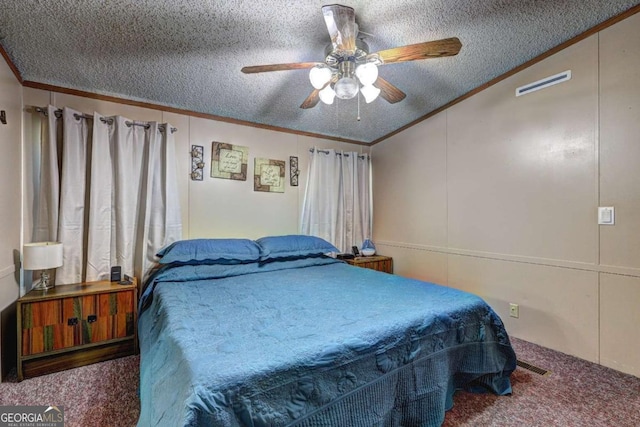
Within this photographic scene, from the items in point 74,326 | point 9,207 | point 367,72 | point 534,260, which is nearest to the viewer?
point 367,72

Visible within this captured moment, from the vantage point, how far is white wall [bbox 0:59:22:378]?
1928 millimetres

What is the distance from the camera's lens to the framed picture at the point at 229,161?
3.17m

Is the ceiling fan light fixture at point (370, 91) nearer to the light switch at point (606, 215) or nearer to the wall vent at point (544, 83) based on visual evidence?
the wall vent at point (544, 83)

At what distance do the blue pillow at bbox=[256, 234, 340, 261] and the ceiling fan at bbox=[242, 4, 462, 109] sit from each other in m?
1.63

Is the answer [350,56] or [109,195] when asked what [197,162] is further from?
[350,56]

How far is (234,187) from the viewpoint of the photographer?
10.8 feet

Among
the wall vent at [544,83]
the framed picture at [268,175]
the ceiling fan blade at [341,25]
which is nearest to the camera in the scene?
the ceiling fan blade at [341,25]

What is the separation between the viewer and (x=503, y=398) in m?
1.79

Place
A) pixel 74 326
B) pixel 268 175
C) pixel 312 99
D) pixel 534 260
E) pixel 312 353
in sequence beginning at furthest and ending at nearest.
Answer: pixel 268 175 < pixel 534 260 < pixel 312 99 < pixel 74 326 < pixel 312 353

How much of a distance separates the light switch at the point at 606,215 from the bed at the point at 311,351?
46.0 inches

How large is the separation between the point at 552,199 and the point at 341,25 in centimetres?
219

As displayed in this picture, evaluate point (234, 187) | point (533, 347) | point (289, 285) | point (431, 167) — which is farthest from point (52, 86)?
point (533, 347)

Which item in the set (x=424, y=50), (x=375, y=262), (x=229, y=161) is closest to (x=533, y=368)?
(x=375, y=262)

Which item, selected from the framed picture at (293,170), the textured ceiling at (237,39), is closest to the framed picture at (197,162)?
the textured ceiling at (237,39)
